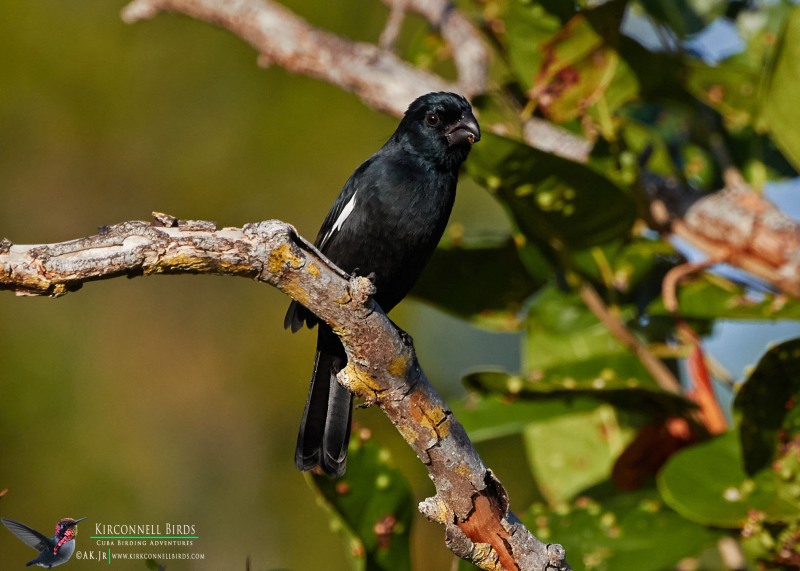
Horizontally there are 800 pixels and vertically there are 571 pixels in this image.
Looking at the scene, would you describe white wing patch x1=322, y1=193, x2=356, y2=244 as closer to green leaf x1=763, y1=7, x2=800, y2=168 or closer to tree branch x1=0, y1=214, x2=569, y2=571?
tree branch x1=0, y1=214, x2=569, y2=571

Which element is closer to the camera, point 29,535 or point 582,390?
point 29,535

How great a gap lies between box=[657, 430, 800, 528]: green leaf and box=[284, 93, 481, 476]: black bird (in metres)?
1.04

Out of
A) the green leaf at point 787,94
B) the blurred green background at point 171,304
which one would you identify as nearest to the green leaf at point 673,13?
the green leaf at point 787,94

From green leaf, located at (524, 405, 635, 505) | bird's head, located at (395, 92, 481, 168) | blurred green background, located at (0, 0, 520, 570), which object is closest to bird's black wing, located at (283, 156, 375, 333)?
bird's head, located at (395, 92, 481, 168)

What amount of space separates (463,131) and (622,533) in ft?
4.76

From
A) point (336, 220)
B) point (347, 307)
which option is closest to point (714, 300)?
point (336, 220)

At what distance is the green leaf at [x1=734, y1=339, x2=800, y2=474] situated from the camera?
304 centimetres

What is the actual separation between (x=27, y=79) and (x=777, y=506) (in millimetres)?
7687

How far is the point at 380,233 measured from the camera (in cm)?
330

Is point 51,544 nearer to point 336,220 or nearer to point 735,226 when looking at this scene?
point 336,220

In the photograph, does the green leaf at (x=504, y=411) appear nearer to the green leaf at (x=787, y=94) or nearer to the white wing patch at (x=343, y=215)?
the white wing patch at (x=343, y=215)

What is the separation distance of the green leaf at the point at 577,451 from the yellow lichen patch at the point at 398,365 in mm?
1687

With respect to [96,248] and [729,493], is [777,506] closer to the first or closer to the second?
[729,493]

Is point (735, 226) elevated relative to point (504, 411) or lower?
elevated
